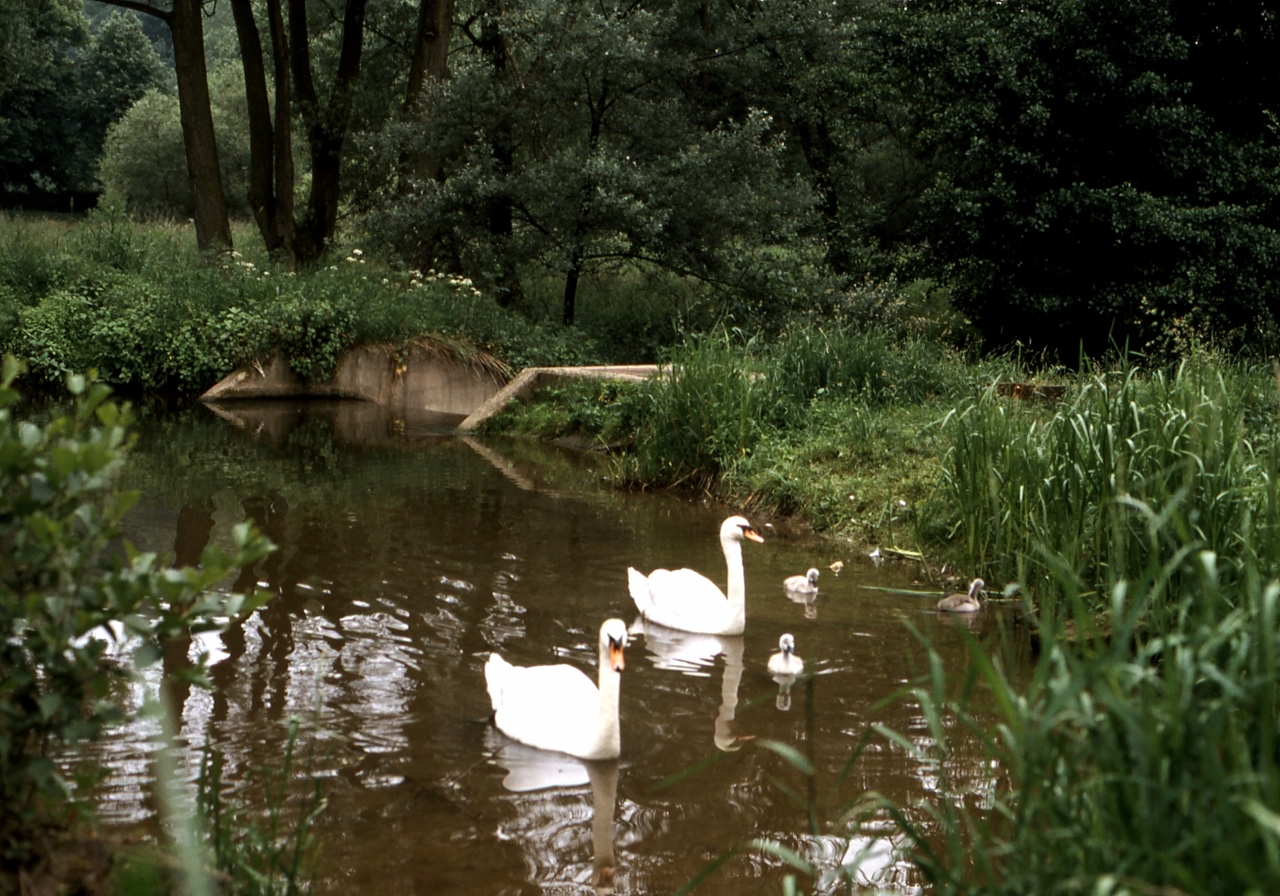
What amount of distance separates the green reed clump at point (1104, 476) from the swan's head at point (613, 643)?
166cm

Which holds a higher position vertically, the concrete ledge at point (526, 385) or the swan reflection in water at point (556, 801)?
the concrete ledge at point (526, 385)

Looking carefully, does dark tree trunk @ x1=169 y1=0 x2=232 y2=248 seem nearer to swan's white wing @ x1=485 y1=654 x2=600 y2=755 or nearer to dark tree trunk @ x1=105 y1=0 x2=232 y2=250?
dark tree trunk @ x1=105 y1=0 x2=232 y2=250

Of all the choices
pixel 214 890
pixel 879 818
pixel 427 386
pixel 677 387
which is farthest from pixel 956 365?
pixel 214 890

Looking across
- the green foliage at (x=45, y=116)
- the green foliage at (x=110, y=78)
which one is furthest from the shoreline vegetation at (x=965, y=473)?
the green foliage at (x=110, y=78)

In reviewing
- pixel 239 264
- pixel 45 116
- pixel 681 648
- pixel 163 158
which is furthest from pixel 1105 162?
pixel 45 116

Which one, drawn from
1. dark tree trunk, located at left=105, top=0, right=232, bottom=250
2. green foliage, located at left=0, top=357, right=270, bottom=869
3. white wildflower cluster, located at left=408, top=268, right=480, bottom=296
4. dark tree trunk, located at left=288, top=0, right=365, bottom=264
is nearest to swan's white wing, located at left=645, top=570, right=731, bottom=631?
green foliage, located at left=0, top=357, right=270, bottom=869

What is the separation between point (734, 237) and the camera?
59.9 feet

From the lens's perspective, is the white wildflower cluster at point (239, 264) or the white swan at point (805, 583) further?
the white wildflower cluster at point (239, 264)

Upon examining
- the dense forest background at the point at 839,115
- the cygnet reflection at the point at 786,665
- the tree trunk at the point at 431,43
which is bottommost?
the cygnet reflection at the point at 786,665

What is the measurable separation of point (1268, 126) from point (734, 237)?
7653mm

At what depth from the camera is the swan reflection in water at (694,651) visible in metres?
6.55

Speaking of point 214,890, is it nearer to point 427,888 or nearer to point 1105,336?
point 427,888

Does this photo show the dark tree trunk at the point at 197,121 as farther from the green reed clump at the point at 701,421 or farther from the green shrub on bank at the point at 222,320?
the green reed clump at the point at 701,421

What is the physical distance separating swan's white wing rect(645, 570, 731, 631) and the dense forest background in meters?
9.91
